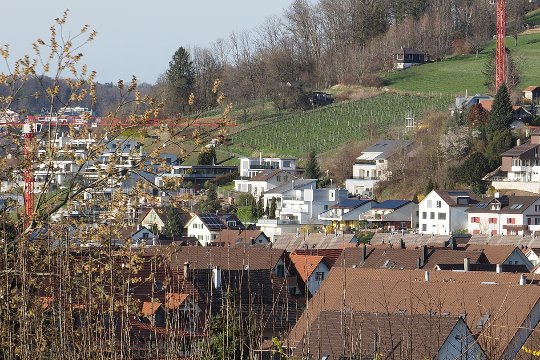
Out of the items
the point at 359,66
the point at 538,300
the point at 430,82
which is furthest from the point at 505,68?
the point at 538,300

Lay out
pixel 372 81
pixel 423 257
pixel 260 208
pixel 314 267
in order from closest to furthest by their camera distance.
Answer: pixel 314 267, pixel 423 257, pixel 260 208, pixel 372 81

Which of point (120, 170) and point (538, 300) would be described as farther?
point (538, 300)

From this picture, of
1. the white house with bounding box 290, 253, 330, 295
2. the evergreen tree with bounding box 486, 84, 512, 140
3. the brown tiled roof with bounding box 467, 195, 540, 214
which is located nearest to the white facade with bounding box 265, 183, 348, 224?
the evergreen tree with bounding box 486, 84, 512, 140

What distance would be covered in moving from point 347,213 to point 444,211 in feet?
13.4

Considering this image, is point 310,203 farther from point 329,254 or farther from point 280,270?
point 280,270

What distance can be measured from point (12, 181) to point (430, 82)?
5157 cm

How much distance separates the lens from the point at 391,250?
2764 cm

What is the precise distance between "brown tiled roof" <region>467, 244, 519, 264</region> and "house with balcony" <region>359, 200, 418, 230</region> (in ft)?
34.4

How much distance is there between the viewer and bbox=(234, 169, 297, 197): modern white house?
4850 cm

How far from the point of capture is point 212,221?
135ft

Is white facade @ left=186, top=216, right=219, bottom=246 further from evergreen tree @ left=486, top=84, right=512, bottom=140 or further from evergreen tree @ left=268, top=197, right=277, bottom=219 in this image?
evergreen tree @ left=486, top=84, right=512, bottom=140

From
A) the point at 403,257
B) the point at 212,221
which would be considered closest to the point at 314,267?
the point at 403,257

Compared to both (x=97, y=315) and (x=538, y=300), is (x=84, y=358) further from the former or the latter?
(x=538, y=300)

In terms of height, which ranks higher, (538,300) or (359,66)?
(359,66)
